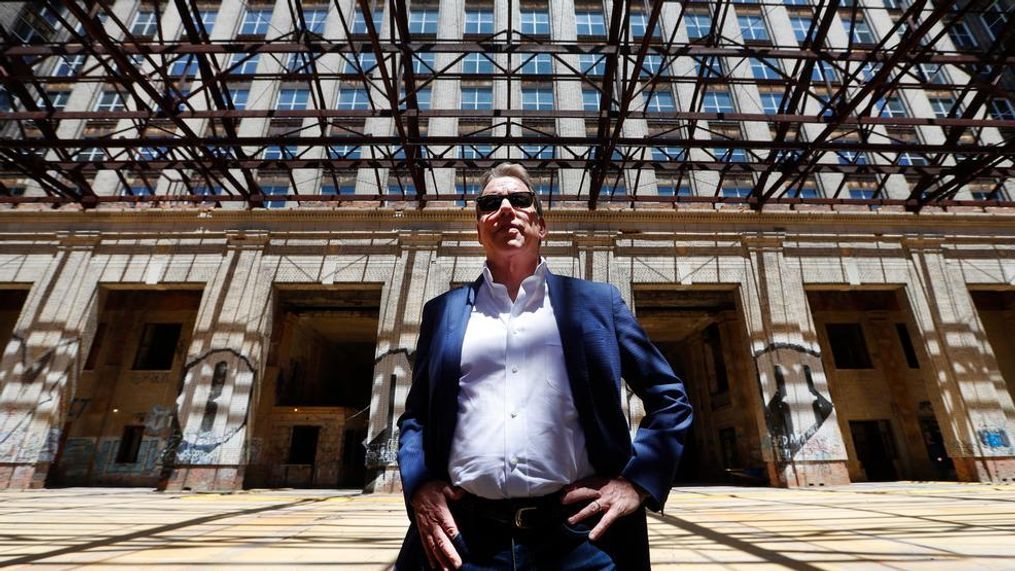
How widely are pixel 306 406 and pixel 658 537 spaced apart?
17.1 metres

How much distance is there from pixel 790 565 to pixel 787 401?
1222 cm

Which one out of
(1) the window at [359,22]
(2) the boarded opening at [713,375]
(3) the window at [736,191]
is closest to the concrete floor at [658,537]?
(2) the boarded opening at [713,375]

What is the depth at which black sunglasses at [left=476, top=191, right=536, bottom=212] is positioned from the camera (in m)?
1.76

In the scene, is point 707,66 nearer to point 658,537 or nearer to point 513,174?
point 658,537

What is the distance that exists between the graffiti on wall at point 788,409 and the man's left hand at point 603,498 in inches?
618

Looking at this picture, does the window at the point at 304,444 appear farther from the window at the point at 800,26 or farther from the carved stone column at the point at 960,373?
the window at the point at 800,26

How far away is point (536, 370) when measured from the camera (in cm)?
154

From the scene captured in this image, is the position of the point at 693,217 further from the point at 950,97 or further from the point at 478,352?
the point at 478,352

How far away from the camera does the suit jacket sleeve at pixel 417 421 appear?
1.46 metres

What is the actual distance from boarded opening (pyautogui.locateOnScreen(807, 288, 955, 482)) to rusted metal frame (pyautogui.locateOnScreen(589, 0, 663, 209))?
37.7 feet

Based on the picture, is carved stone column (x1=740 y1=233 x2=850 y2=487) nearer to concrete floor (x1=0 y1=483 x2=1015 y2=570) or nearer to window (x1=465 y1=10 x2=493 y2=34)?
concrete floor (x1=0 y1=483 x2=1015 y2=570)

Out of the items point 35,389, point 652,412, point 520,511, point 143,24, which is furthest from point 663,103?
point 35,389

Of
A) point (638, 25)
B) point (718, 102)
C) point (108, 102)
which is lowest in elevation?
point (108, 102)

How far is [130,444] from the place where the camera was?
1830 cm
